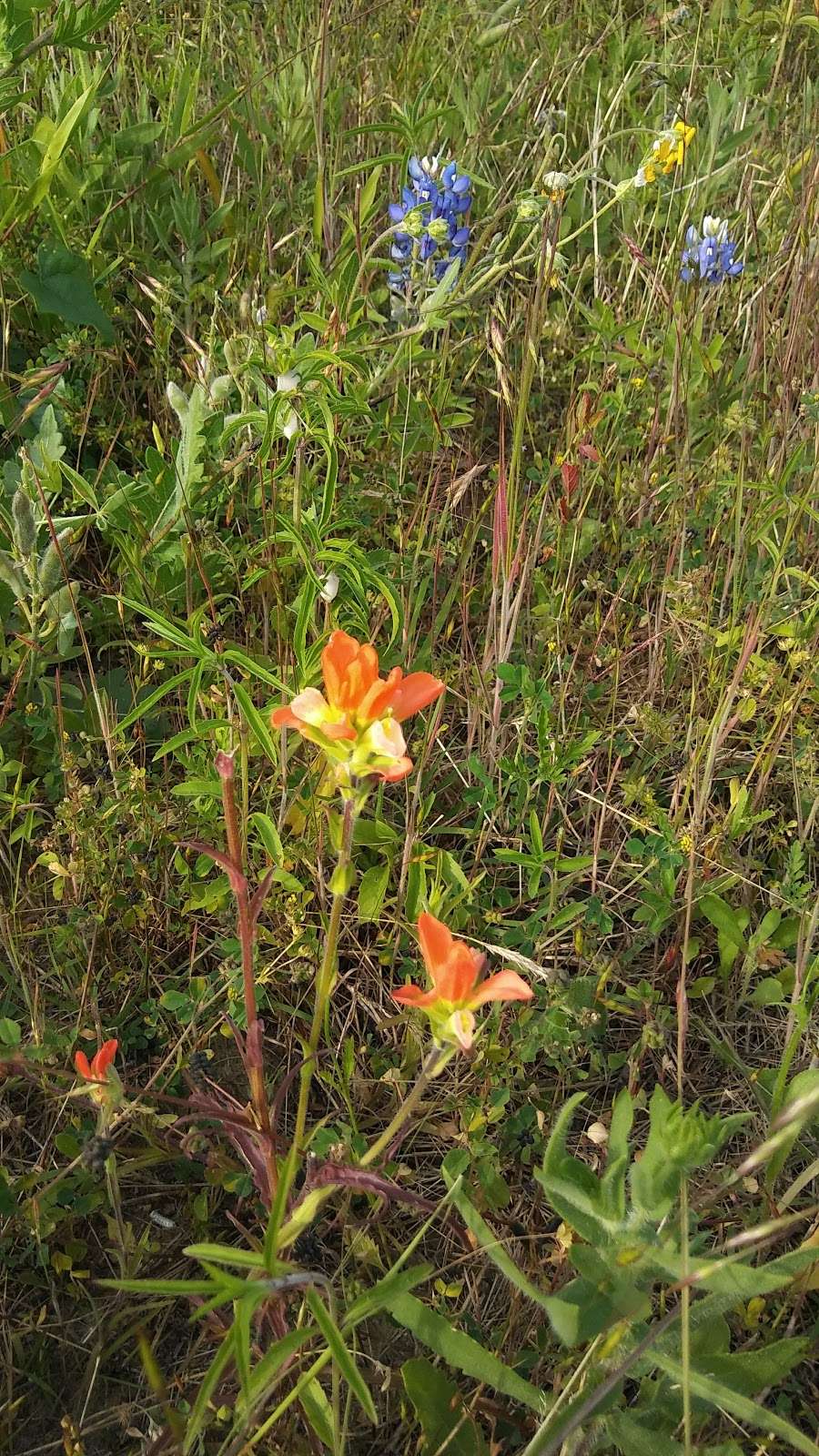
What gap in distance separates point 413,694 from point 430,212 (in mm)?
1645

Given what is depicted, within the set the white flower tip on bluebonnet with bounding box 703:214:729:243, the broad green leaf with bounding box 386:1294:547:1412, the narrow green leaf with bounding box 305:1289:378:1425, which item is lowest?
the broad green leaf with bounding box 386:1294:547:1412

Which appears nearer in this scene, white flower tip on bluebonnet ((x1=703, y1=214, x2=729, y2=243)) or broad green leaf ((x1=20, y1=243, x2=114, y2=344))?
broad green leaf ((x1=20, y1=243, x2=114, y2=344))

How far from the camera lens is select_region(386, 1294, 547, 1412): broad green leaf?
47.1 inches

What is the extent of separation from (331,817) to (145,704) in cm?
37

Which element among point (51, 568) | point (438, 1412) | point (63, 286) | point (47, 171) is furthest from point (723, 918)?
point (47, 171)

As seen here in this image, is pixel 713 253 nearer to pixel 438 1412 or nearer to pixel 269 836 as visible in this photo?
pixel 269 836

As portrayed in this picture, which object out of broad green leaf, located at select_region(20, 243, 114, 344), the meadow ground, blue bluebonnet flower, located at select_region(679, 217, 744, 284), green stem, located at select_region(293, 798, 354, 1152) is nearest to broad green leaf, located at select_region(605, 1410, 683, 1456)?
the meadow ground

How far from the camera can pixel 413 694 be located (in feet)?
3.46

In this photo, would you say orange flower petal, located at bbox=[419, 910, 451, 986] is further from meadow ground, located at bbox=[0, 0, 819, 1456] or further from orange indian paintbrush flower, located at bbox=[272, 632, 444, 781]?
orange indian paintbrush flower, located at bbox=[272, 632, 444, 781]

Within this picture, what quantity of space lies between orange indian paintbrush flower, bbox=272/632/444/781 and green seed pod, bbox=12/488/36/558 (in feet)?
2.54

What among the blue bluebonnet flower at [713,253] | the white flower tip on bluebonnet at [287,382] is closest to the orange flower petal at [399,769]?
the white flower tip on bluebonnet at [287,382]

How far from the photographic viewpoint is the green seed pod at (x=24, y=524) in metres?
1.62

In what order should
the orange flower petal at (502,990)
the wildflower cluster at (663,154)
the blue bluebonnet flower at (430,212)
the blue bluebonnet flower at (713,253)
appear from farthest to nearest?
1. the blue bluebonnet flower at (713,253)
2. the blue bluebonnet flower at (430,212)
3. the wildflower cluster at (663,154)
4. the orange flower petal at (502,990)

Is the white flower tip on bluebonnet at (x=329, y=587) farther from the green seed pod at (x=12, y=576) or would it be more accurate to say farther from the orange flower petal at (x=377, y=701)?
the orange flower petal at (x=377, y=701)
